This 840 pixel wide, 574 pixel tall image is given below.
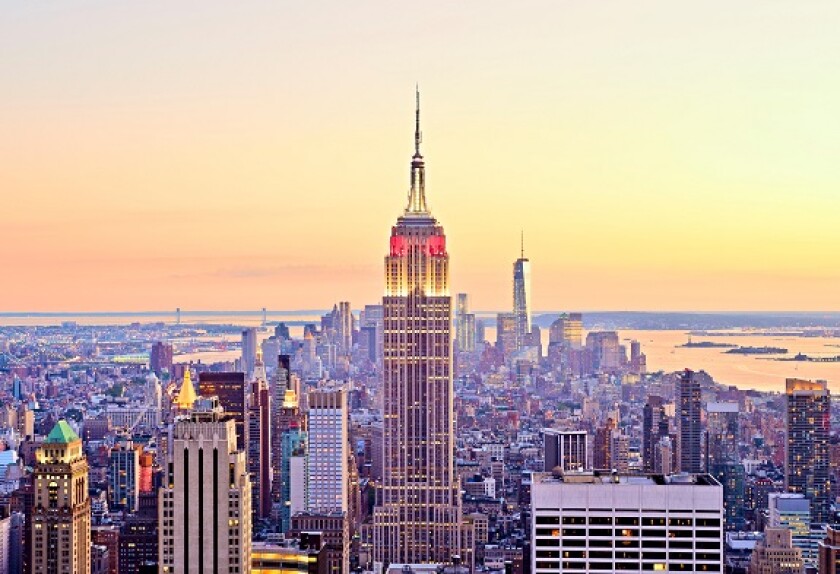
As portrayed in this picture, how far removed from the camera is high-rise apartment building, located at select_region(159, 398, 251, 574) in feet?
73.1

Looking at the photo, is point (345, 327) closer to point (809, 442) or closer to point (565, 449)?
point (565, 449)

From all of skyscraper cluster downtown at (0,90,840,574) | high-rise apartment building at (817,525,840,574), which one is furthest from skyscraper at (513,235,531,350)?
high-rise apartment building at (817,525,840,574)

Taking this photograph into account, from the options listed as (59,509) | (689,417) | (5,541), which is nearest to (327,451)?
(689,417)

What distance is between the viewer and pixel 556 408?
55.4 meters

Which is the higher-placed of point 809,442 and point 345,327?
point 345,327

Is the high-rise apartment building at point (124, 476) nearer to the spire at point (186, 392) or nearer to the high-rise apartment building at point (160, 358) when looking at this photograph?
the spire at point (186, 392)

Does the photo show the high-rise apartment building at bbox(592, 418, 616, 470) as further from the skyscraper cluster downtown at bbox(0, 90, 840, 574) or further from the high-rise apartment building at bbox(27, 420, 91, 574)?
the high-rise apartment building at bbox(27, 420, 91, 574)

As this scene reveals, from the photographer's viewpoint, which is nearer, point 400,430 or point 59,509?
point 59,509

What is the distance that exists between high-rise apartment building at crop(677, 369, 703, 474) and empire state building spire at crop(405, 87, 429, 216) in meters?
9.89

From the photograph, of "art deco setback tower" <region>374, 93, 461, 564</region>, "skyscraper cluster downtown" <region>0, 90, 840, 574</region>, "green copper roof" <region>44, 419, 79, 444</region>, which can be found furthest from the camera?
"art deco setback tower" <region>374, 93, 461, 564</region>

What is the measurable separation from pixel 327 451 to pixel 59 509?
690 inches

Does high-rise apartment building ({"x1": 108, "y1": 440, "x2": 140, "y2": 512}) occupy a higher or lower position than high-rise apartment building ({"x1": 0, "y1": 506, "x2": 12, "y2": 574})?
higher

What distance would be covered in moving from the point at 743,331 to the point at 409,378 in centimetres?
1445

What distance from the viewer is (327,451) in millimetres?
46531
